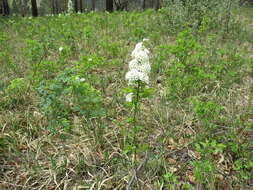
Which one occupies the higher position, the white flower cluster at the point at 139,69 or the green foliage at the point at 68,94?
the white flower cluster at the point at 139,69

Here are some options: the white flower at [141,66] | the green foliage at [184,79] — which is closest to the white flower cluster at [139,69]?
the white flower at [141,66]

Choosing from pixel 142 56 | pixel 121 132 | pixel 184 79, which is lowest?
pixel 121 132

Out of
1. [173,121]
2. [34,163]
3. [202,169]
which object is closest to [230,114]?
[173,121]

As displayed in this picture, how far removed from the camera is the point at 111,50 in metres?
4.61

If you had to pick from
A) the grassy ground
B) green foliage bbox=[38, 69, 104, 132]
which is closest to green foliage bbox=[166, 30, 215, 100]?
the grassy ground

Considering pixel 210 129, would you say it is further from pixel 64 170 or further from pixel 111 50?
pixel 111 50

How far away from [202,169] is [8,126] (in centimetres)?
243

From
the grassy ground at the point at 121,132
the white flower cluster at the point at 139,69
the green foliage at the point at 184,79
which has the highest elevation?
the white flower cluster at the point at 139,69

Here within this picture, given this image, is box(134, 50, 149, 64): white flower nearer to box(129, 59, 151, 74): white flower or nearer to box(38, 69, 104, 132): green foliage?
box(129, 59, 151, 74): white flower

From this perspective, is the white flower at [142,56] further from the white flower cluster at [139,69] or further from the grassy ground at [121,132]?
the grassy ground at [121,132]

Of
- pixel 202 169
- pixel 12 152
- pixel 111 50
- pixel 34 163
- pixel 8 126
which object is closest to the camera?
pixel 202 169

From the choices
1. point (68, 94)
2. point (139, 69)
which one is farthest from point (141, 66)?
point (68, 94)

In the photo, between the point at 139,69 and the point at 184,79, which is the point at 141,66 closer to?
the point at 139,69

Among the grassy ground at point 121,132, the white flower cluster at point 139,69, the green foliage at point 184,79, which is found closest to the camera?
the white flower cluster at point 139,69
